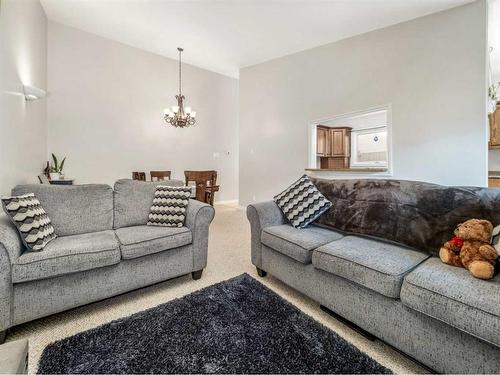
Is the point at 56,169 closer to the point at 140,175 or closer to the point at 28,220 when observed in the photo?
the point at 140,175

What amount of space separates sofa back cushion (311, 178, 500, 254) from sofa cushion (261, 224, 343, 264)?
22 cm

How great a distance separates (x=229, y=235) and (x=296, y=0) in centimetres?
340

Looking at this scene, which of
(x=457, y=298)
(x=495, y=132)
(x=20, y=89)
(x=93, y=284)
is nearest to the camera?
(x=457, y=298)

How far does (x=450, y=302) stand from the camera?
102cm

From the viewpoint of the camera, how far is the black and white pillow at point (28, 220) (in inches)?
59.6

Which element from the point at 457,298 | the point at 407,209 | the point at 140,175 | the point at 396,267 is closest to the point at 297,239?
the point at 396,267

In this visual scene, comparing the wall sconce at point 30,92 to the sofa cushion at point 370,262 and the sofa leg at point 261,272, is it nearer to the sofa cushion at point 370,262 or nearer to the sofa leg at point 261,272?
the sofa leg at point 261,272

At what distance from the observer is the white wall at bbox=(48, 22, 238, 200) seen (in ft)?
14.0

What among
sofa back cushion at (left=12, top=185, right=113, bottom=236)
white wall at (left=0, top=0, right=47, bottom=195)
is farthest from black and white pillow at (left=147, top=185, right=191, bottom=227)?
white wall at (left=0, top=0, right=47, bottom=195)

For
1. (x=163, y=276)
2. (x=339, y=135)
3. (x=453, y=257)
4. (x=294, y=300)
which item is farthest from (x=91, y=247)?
(x=339, y=135)

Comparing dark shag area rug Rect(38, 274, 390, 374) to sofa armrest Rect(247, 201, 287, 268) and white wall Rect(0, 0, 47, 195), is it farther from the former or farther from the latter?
white wall Rect(0, 0, 47, 195)

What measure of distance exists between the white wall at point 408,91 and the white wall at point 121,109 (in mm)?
2037

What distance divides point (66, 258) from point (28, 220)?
1.27 ft

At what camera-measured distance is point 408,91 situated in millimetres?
3367
